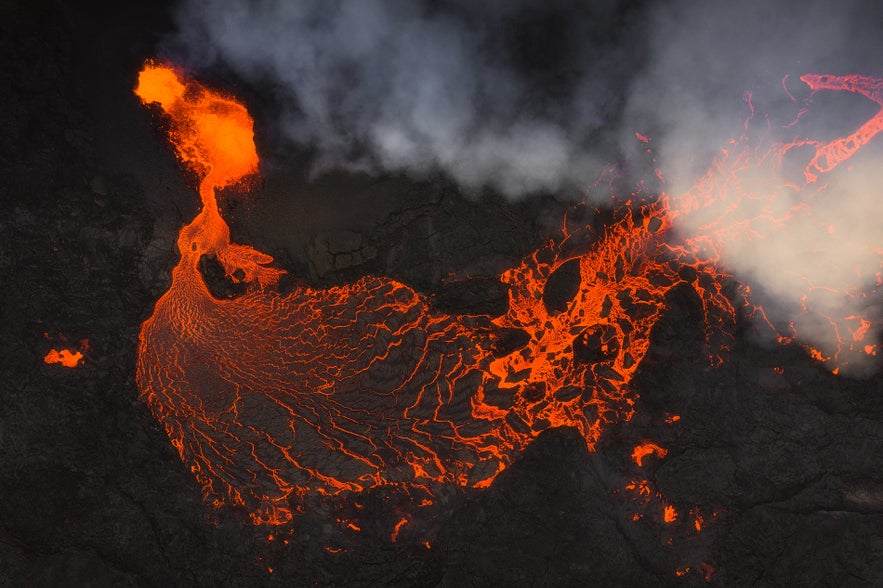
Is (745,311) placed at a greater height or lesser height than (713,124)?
lesser

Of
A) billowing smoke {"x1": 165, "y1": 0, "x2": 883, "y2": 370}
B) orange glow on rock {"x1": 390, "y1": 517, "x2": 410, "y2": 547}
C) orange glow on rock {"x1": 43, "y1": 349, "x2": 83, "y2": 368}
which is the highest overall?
billowing smoke {"x1": 165, "y1": 0, "x2": 883, "y2": 370}

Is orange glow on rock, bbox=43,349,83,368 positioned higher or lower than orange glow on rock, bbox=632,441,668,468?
higher

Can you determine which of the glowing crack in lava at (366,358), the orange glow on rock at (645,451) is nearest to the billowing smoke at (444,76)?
the glowing crack in lava at (366,358)

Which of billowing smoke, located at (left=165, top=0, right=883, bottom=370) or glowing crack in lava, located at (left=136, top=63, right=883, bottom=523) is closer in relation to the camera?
billowing smoke, located at (left=165, top=0, right=883, bottom=370)

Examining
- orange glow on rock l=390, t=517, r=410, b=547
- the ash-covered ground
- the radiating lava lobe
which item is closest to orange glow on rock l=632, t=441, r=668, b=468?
the ash-covered ground

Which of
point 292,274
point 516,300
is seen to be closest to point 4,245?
point 292,274

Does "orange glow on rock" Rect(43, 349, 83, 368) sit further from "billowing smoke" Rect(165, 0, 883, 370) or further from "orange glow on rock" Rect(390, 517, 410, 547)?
"orange glow on rock" Rect(390, 517, 410, 547)

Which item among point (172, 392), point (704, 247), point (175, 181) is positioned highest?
point (175, 181)

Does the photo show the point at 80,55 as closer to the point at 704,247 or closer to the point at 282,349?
the point at 282,349
